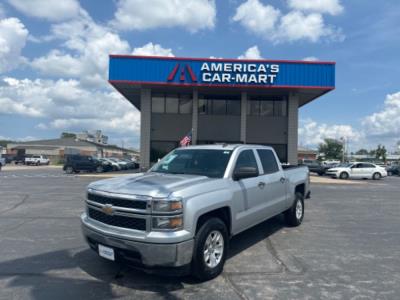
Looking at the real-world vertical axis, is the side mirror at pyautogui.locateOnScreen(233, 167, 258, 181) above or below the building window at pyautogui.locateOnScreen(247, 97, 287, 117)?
below

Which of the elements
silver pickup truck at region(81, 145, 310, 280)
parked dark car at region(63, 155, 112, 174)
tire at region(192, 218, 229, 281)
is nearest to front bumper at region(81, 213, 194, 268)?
silver pickup truck at region(81, 145, 310, 280)

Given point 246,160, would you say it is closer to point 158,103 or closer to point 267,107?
point 158,103

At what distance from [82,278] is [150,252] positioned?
1324 mm

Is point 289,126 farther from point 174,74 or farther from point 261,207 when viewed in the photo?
point 261,207

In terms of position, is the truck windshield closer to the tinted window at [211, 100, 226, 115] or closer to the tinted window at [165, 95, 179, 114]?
the tinted window at [165, 95, 179, 114]

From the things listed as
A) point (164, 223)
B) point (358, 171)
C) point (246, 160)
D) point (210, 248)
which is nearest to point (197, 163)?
point (246, 160)

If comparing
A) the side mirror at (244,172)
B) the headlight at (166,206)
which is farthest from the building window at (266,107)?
the headlight at (166,206)

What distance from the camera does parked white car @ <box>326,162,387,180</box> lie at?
28719 mm

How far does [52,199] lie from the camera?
12.3 meters

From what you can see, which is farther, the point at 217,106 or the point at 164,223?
the point at 217,106

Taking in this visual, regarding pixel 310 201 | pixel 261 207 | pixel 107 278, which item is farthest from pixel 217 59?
pixel 107 278

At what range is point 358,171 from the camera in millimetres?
29281

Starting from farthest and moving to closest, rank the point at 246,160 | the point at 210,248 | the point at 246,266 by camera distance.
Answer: the point at 246,160, the point at 246,266, the point at 210,248

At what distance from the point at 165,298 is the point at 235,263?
5.27 ft
